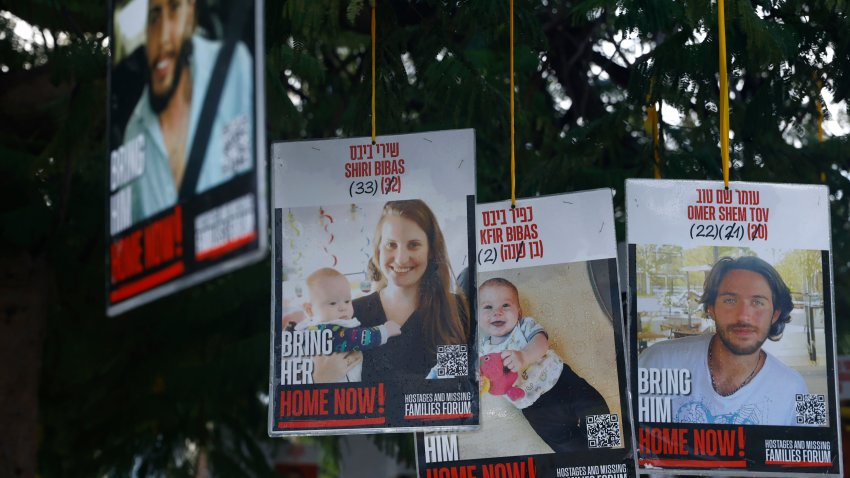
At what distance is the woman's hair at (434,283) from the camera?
18.0 feet

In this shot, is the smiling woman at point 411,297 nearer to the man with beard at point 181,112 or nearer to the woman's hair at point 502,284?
the woman's hair at point 502,284

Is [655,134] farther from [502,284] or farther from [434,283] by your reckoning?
[434,283]

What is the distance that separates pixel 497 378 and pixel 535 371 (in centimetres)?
18

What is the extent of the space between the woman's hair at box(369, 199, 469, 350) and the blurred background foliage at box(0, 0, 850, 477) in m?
1.06

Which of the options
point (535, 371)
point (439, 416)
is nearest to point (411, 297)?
point (439, 416)

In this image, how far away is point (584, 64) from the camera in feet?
32.3

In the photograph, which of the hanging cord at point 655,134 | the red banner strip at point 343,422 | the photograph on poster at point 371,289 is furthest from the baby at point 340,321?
the hanging cord at point 655,134

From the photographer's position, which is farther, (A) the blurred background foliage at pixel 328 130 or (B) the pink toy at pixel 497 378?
(A) the blurred background foliage at pixel 328 130

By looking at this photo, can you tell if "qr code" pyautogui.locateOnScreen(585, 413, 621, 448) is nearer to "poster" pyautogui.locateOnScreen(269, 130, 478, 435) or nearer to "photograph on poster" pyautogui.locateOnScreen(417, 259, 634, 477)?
"photograph on poster" pyautogui.locateOnScreen(417, 259, 634, 477)

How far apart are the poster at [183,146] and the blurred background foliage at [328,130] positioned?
1783 mm

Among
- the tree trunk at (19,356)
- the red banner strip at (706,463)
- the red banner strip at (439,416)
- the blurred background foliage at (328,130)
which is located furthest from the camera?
the tree trunk at (19,356)

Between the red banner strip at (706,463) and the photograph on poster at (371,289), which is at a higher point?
the photograph on poster at (371,289)

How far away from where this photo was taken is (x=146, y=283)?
3.95m

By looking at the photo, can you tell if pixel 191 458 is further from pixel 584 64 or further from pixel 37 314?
pixel 584 64
